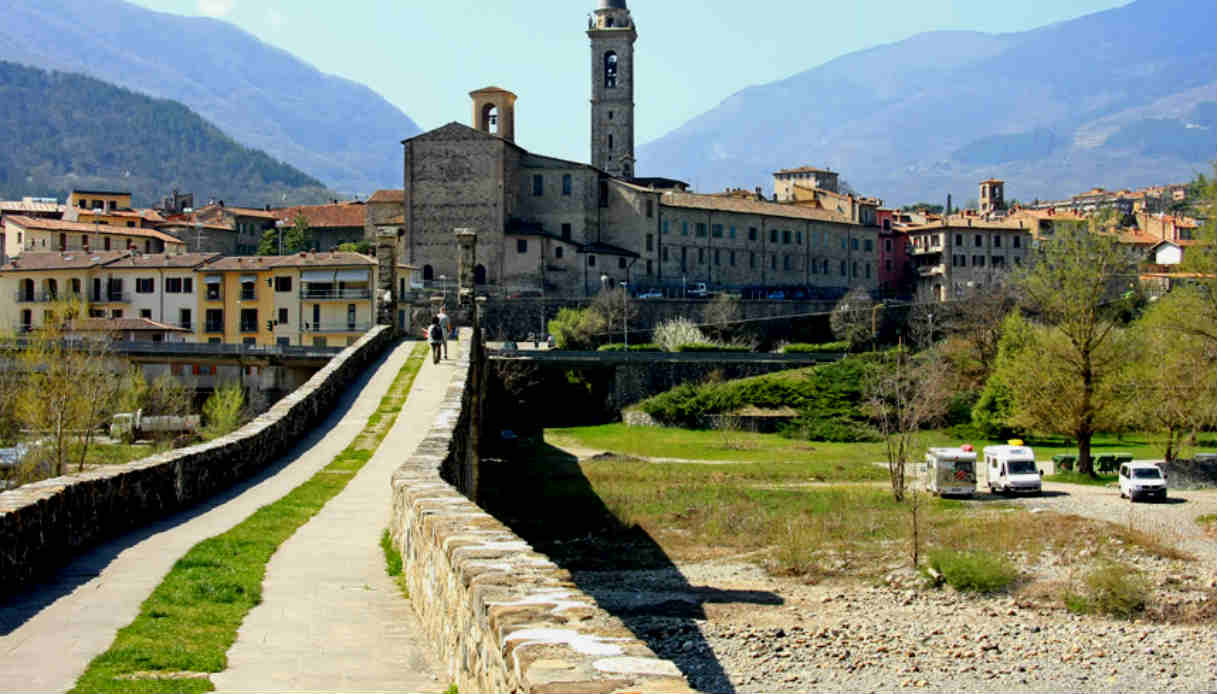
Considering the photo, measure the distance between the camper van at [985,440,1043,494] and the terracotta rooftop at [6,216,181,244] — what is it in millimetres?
80961

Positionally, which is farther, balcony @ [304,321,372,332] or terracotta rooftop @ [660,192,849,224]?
terracotta rooftop @ [660,192,849,224]

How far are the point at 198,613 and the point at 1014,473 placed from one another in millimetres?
35380

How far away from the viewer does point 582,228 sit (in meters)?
99.3

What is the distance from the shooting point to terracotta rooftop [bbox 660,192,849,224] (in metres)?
106

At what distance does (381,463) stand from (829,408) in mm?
47340

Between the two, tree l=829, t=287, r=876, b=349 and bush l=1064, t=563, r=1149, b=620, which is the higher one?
tree l=829, t=287, r=876, b=349

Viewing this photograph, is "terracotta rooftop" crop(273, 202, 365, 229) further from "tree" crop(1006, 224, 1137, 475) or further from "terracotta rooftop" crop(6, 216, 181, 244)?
"tree" crop(1006, 224, 1137, 475)

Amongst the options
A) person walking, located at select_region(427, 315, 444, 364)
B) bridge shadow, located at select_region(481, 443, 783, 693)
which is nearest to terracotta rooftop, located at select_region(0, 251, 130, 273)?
bridge shadow, located at select_region(481, 443, 783, 693)

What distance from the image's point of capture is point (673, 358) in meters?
71.2

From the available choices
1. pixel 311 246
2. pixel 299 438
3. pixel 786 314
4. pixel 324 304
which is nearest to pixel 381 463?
pixel 299 438

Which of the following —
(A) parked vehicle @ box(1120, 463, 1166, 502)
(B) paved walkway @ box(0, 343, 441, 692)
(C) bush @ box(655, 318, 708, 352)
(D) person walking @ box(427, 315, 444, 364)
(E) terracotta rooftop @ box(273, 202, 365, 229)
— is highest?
(E) terracotta rooftop @ box(273, 202, 365, 229)

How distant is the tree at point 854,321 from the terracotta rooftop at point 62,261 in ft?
150

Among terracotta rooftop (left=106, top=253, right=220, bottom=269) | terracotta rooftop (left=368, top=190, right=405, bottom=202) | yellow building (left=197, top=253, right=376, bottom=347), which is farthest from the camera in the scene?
terracotta rooftop (left=368, top=190, right=405, bottom=202)

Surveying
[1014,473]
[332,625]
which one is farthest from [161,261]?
[332,625]
